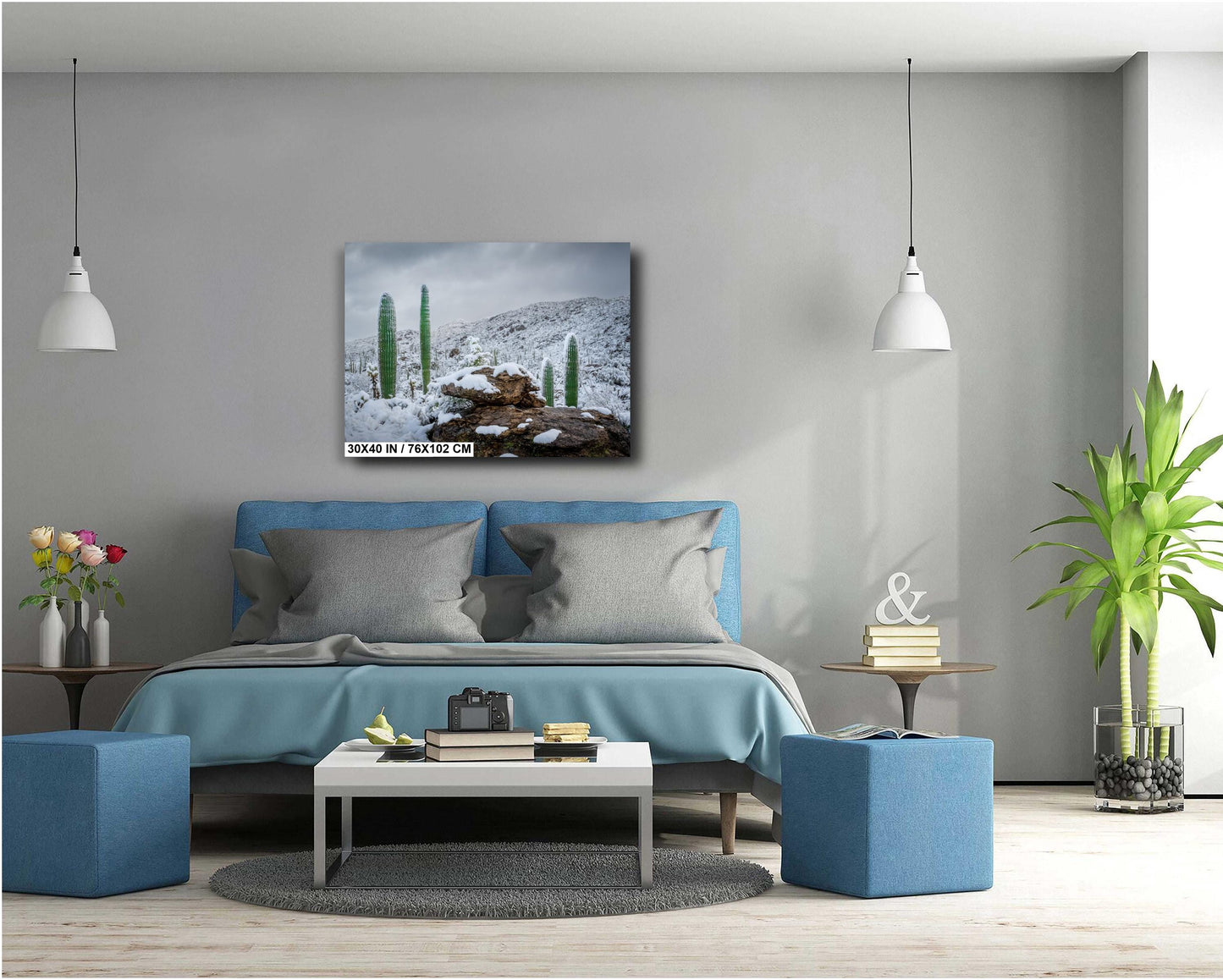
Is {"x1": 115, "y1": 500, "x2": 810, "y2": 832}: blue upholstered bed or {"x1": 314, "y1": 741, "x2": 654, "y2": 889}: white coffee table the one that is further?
{"x1": 115, "y1": 500, "x2": 810, "y2": 832}: blue upholstered bed

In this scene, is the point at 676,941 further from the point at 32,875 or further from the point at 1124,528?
the point at 1124,528

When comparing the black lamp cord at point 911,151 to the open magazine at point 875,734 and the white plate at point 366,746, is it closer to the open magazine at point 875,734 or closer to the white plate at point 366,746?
the open magazine at point 875,734

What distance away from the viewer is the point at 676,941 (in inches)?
113

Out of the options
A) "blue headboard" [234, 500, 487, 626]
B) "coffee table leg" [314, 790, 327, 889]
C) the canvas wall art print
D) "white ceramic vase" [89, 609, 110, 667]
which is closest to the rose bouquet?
"white ceramic vase" [89, 609, 110, 667]

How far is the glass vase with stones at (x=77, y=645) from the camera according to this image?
4.91 m

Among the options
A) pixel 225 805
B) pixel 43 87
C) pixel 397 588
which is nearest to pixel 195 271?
pixel 43 87

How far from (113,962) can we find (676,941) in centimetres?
118

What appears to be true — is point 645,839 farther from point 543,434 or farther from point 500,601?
point 543,434

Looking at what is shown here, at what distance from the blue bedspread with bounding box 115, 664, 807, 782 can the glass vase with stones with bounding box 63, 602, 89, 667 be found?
113 centimetres

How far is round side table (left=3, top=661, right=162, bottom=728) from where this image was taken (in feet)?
15.8

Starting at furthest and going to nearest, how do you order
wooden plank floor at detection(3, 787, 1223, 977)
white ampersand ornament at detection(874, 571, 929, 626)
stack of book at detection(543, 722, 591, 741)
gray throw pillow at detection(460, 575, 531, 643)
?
white ampersand ornament at detection(874, 571, 929, 626) < gray throw pillow at detection(460, 575, 531, 643) < stack of book at detection(543, 722, 591, 741) < wooden plank floor at detection(3, 787, 1223, 977)

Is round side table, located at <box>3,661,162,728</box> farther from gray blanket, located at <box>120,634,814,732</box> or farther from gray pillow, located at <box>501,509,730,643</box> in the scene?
gray pillow, located at <box>501,509,730,643</box>

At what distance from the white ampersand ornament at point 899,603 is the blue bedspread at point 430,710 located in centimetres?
137

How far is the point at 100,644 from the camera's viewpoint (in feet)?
16.2
